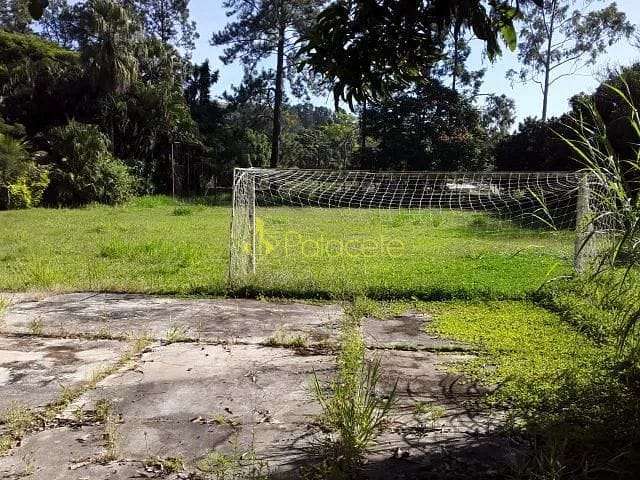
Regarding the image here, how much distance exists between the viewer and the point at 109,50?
1825cm

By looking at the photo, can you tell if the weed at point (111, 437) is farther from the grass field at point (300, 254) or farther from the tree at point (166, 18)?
the tree at point (166, 18)

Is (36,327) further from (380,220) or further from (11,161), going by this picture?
(11,161)

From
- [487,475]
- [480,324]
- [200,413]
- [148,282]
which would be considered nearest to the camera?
[487,475]

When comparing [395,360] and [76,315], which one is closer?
[395,360]

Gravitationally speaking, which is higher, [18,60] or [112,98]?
[18,60]

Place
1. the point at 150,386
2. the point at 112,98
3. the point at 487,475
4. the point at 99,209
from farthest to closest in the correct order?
the point at 112,98, the point at 99,209, the point at 150,386, the point at 487,475

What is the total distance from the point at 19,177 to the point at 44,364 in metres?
13.1

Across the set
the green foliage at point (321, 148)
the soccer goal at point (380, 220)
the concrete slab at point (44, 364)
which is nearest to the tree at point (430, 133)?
the soccer goal at point (380, 220)

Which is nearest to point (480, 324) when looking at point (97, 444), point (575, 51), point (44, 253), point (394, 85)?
point (394, 85)

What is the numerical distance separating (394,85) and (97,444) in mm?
1998

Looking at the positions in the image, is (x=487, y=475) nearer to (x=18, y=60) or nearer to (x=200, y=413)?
(x=200, y=413)

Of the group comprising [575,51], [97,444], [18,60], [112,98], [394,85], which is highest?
[575,51]

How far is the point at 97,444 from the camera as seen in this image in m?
2.57

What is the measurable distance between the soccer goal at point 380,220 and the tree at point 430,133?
275 inches
